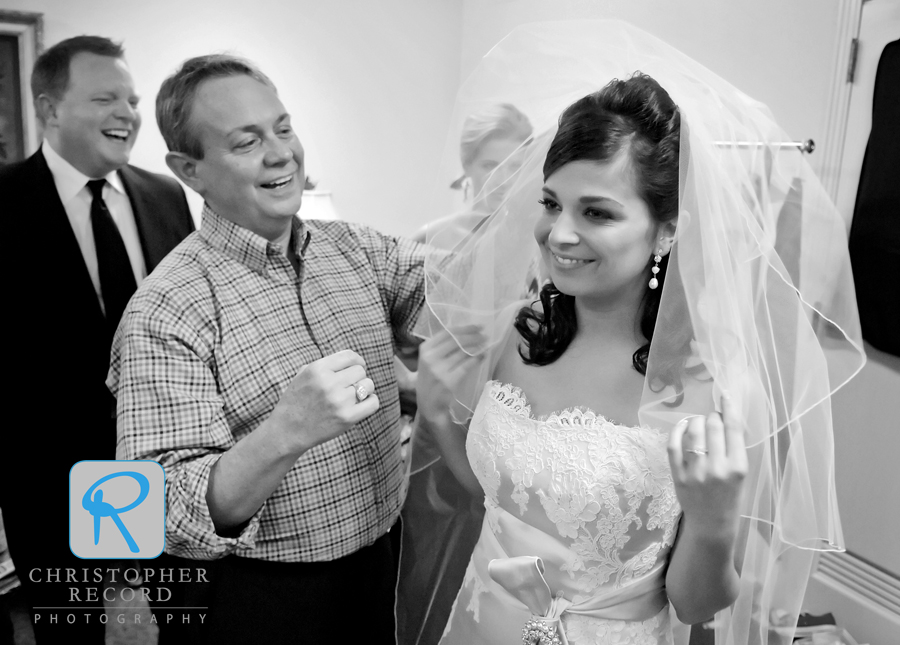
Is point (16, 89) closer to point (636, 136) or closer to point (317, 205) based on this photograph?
point (317, 205)

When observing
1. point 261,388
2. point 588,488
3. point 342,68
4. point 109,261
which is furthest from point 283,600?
point 342,68

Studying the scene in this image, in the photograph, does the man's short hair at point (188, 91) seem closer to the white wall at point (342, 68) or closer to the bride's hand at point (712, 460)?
the white wall at point (342, 68)

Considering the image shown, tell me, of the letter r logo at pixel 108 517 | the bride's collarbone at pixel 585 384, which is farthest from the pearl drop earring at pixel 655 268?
the letter r logo at pixel 108 517

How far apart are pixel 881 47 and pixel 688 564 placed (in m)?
1.68

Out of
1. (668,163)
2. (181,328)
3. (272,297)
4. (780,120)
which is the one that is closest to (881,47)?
(780,120)

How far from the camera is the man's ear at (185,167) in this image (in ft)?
4.71

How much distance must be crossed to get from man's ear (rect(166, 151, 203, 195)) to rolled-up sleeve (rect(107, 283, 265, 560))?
0.94 ft

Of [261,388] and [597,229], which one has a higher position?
[597,229]

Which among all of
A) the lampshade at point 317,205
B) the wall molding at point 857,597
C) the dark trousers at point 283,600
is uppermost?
the lampshade at point 317,205

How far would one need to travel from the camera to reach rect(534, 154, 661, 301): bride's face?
3.50ft

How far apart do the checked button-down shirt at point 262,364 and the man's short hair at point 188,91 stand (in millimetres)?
151

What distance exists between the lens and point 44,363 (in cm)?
156

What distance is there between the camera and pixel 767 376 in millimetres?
1032

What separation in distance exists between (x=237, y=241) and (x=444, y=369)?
489 millimetres
